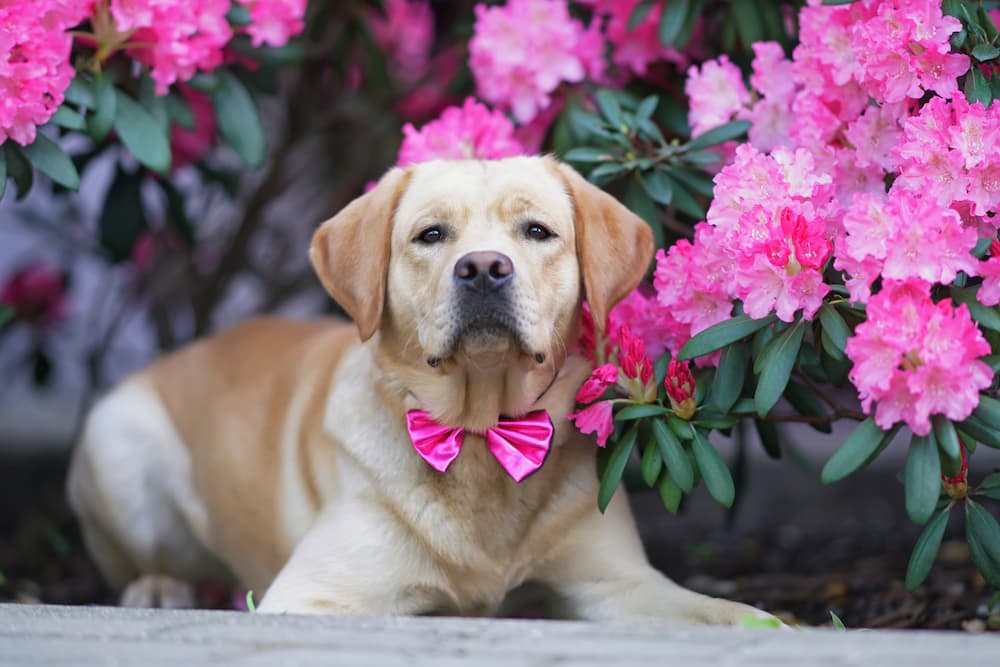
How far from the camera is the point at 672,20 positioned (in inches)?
134

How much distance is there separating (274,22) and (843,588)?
2419 mm

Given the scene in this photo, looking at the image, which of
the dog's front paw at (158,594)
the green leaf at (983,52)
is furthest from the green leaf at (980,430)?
the dog's front paw at (158,594)

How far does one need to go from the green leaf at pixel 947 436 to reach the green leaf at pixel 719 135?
40.1 inches

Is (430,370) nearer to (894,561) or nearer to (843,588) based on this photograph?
(843,588)

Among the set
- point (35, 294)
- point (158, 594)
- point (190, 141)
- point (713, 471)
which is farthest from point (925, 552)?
point (35, 294)

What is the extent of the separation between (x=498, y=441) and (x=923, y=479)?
99cm

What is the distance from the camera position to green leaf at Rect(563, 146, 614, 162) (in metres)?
3.23

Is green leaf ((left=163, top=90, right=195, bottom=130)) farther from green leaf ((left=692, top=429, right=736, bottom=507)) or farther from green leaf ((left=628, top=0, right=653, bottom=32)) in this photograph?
green leaf ((left=692, top=429, right=736, bottom=507))

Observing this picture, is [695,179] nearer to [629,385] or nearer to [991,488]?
[629,385]

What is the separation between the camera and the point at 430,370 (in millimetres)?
2936

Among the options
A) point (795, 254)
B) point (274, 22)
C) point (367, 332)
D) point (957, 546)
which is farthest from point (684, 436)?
point (957, 546)

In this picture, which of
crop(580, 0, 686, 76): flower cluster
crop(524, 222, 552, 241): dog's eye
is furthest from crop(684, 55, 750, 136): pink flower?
crop(524, 222, 552, 241): dog's eye

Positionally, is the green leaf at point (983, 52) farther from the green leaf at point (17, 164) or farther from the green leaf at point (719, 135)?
the green leaf at point (17, 164)

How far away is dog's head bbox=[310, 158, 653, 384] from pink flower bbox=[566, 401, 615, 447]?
6.5 inches
